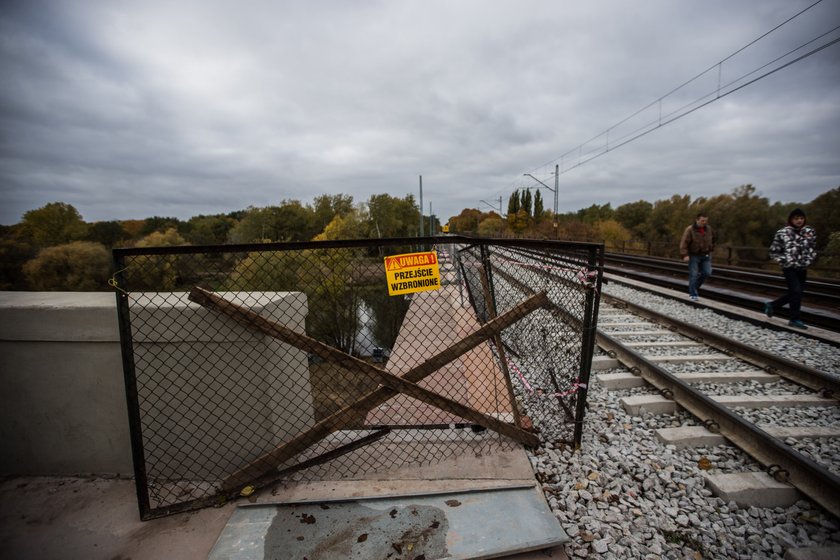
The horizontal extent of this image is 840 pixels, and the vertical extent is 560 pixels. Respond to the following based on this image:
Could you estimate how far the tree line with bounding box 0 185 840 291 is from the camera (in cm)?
3634

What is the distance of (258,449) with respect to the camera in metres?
2.77

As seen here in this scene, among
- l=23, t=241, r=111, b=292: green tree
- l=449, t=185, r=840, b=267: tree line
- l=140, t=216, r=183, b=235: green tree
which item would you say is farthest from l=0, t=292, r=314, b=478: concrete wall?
l=140, t=216, r=183, b=235: green tree

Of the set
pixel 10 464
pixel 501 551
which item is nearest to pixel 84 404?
pixel 10 464

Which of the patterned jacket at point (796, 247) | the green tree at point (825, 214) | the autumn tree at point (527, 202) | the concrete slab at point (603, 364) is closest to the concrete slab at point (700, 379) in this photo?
the concrete slab at point (603, 364)

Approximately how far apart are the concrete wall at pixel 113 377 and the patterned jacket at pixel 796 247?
769cm

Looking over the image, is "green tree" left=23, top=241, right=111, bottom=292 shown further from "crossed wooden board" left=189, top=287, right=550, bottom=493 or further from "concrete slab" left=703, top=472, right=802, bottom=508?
"concrete slab" left=703, top=472, right=802, bottom=508

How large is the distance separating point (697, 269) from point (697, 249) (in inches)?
23.1

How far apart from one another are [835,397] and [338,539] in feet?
16.5

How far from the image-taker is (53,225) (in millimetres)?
63375

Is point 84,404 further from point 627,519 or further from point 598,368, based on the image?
point 598,368

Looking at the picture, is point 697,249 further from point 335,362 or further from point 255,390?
point 255,390

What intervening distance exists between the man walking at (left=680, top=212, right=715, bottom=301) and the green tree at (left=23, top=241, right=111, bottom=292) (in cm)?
5016

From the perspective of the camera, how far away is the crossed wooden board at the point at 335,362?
2.50m

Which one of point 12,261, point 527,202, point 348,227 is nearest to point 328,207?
point 348,227
